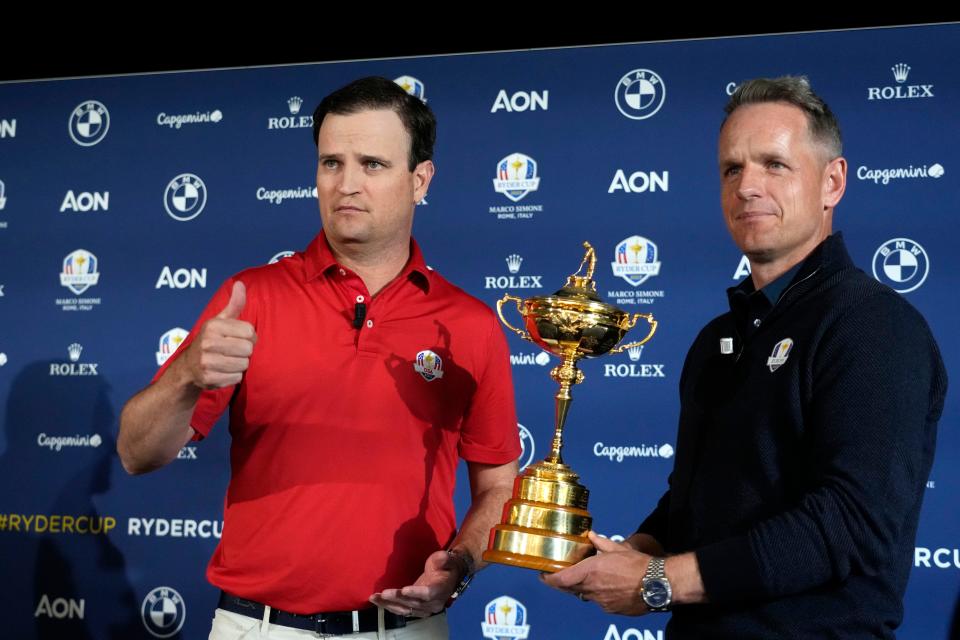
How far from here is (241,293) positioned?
1779 mm

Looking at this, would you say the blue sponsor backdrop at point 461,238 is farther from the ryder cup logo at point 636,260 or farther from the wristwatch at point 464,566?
the wristwatch at point 464,566

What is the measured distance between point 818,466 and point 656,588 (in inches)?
12.7

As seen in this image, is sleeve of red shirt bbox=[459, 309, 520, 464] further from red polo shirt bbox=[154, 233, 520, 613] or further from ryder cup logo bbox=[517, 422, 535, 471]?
ryder cup logo bbox=[517, 422, 535, 471]

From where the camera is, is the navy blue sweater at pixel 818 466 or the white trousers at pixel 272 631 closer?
the navy blue sweater at pixel 818 466

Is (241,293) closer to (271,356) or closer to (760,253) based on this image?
(271,356)

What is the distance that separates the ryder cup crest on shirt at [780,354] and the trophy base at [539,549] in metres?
0.46

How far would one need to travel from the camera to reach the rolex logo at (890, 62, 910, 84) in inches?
139

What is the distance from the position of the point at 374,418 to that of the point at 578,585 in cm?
61

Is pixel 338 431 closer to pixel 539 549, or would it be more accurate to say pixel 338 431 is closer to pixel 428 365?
pixel 428 365

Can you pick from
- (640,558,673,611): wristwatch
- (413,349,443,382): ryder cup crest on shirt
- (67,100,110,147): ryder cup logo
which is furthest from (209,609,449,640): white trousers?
(67,100,110,147): ryder cup logo

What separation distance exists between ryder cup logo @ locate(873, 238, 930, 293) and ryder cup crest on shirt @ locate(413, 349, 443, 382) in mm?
1829

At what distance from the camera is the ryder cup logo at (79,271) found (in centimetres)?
416

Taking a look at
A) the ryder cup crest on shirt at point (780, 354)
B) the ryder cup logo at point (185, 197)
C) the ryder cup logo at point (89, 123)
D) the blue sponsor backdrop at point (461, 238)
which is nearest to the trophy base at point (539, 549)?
the ryder cup crest on shirt at point (780, 354)

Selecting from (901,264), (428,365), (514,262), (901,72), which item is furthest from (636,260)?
(428,365)
